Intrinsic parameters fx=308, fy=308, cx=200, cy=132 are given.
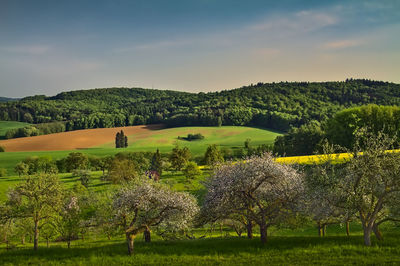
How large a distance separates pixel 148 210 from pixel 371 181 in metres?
16.3

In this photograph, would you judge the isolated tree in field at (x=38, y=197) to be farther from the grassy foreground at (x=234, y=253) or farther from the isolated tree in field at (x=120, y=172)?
the isolated tree in field at (x=120, y=172)

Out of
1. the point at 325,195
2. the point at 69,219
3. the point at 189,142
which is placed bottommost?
the point at 69,219

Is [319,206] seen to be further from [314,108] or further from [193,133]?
[314,108]

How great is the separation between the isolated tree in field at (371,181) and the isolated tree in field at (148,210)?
1147cm

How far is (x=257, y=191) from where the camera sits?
2453cm

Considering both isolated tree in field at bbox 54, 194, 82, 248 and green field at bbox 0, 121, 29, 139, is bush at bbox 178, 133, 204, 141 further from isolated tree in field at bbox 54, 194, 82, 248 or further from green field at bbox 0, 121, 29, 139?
isolated tree in field at bbox 54, 194, 82, 248

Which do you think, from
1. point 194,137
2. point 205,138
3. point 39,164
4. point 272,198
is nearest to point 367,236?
point 272,198

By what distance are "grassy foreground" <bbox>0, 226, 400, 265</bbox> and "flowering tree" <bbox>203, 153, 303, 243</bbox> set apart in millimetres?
2290

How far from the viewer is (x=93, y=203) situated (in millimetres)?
42375

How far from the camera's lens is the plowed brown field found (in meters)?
139

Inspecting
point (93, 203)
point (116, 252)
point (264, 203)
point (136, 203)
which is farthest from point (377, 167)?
point (93, 203)

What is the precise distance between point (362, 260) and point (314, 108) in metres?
191

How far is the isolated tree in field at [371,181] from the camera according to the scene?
816 inches

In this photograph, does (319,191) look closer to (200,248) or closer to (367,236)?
(367,236)
